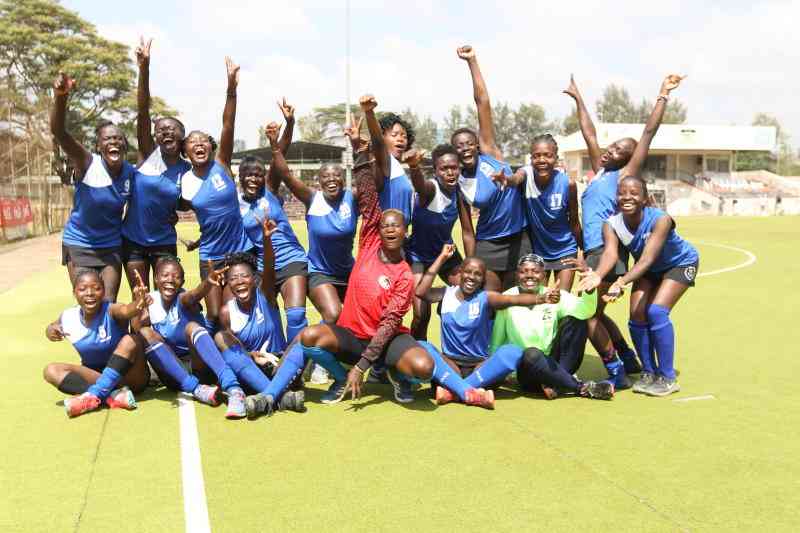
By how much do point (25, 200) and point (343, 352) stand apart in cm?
2399

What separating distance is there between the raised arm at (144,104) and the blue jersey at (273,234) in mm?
933

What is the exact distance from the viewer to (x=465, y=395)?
17.7 feet

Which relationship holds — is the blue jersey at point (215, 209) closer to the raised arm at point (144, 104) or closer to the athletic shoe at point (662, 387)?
the raised arm at point (144, 104)

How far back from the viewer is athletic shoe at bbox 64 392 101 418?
523 cm

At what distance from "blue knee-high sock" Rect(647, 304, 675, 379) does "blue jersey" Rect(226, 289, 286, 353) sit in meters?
3.00

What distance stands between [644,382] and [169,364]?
3757 mm

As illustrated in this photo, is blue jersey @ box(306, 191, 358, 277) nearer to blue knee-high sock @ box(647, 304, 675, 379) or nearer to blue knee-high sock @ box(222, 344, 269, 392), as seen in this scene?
blue knee-high sock @ box(222, 344, 269, 392)

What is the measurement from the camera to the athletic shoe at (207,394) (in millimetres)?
5504

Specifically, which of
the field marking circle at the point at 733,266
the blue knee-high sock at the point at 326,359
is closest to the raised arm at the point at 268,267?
the blue knee-high sock at the point at 326,359

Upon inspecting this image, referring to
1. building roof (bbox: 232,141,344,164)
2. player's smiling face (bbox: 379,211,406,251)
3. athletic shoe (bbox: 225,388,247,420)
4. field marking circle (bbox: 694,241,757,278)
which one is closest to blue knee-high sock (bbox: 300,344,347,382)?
athletic shoe (bbox: 225,388,247,420)

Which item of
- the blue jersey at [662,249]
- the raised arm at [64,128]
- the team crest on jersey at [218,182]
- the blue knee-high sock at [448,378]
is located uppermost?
the raised arm at [64,128]

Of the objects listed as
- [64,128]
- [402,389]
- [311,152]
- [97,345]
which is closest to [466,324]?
[402,389]

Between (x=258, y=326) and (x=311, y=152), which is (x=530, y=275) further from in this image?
(x=311, y=152)

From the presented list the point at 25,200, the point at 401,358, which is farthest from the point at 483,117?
the point at 25,200
